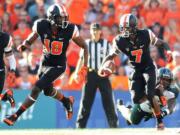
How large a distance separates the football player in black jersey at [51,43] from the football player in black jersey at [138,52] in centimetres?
75

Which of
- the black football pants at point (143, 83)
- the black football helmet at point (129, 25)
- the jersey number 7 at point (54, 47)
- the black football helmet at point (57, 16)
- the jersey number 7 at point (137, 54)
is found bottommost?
the black football pants at point (143, 83)

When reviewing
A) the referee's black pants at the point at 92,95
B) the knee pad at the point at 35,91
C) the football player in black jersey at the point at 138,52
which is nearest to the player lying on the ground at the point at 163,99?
the football player in black jersey at the point at 138,52

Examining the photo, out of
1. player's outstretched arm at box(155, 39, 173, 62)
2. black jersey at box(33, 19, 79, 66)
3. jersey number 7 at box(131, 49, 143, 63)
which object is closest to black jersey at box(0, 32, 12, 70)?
black jersey at box(33, 19, 79, 66)

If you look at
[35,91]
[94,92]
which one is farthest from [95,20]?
[35,91]

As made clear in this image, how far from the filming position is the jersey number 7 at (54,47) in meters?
12.3

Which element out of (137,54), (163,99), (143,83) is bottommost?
(163,99)

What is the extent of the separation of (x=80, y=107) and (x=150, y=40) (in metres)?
2.73

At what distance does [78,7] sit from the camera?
717 inches

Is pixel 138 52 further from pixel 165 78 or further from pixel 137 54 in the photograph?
pixel 165 78

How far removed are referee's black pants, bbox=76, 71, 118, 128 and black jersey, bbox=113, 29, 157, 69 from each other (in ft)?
6.35

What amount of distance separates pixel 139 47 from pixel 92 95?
94.5 inches

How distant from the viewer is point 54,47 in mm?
12289

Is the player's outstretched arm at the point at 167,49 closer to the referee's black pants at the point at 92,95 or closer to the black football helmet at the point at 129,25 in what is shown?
the black football helmet at the point at 129,25

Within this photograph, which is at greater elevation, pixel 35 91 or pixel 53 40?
pixel 53 40
